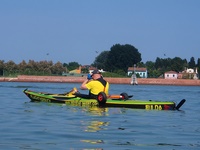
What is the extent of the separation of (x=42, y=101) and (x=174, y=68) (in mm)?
125717

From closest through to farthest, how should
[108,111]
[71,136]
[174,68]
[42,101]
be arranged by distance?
1. [71,136]
2. [108,111]
3. [42,101]
4. [174,68]

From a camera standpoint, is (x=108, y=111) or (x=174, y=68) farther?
(x=174, y=68)

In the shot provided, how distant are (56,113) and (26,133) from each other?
5.65m

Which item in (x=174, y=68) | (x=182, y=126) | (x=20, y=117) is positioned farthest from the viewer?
(x=174, y=68)

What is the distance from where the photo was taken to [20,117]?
1556 cm

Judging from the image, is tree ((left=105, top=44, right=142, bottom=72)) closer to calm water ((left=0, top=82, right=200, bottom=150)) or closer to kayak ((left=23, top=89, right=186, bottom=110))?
kayak ((left=23, top=89, right=186, bottom=110))

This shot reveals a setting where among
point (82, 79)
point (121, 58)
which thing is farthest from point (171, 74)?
point (82, 79)

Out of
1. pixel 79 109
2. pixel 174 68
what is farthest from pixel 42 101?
pixel 174 68

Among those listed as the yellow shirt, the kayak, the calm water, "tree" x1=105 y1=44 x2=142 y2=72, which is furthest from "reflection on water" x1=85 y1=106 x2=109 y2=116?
"tree" x1=105 y1=44 x2=142 y2=72

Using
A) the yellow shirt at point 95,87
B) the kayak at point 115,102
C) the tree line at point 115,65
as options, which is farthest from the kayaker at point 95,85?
the tree line at point 115,65

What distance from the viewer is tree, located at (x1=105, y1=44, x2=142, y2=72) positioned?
446ft

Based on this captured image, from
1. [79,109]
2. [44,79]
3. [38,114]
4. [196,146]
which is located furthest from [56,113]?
[44,79]

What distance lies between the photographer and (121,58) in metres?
136

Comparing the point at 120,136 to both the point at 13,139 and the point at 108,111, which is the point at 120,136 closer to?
the point at 13,139
